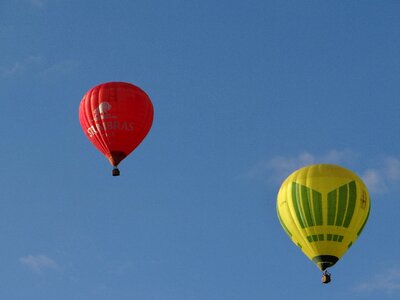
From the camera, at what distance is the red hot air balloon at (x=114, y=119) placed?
242ft

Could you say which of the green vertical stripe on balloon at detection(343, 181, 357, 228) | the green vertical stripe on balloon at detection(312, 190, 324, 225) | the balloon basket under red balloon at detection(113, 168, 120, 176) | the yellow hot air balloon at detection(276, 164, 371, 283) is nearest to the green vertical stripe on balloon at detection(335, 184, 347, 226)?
the yellow hot air balloon at detection(276, 164, 371, 283)

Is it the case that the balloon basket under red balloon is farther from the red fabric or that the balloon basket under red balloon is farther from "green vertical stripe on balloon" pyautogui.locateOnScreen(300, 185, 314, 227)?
"green vertical stripe on balloon" pyautogui.locateOnScreen(300, 185, 314, 227)

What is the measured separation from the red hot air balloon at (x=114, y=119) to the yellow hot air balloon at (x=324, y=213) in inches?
278

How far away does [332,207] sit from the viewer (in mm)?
71875

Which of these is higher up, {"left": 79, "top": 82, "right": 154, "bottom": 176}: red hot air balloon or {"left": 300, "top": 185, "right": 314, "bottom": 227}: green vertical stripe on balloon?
{"left": 79, "top": 82, "right": 154, "bottom": 176}: red hot air balloon

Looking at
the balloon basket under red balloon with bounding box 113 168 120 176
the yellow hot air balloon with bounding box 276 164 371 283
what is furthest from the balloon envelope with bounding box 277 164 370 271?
the balloon basket under red balloon with bounding box 113 168 120 176

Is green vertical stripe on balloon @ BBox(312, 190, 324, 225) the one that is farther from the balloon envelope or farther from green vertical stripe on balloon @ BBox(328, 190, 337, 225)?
green vertical stripe on balloon @ BBox(328, 190, 337, 225)

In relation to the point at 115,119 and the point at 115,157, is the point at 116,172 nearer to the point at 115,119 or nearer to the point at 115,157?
the point at 115,157

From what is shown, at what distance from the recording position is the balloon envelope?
235 ft

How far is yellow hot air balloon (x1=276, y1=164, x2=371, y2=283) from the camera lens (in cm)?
7175

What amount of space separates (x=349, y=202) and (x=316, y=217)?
160 cm

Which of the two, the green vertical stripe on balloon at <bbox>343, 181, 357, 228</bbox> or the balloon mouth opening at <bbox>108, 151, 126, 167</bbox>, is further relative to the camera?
the balloon mouth opening at <bbox>108, 151, 126, 167</bbox>

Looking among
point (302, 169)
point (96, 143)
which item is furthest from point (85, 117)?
point (302, 169)

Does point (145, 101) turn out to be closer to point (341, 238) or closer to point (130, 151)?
point (130, 151)
